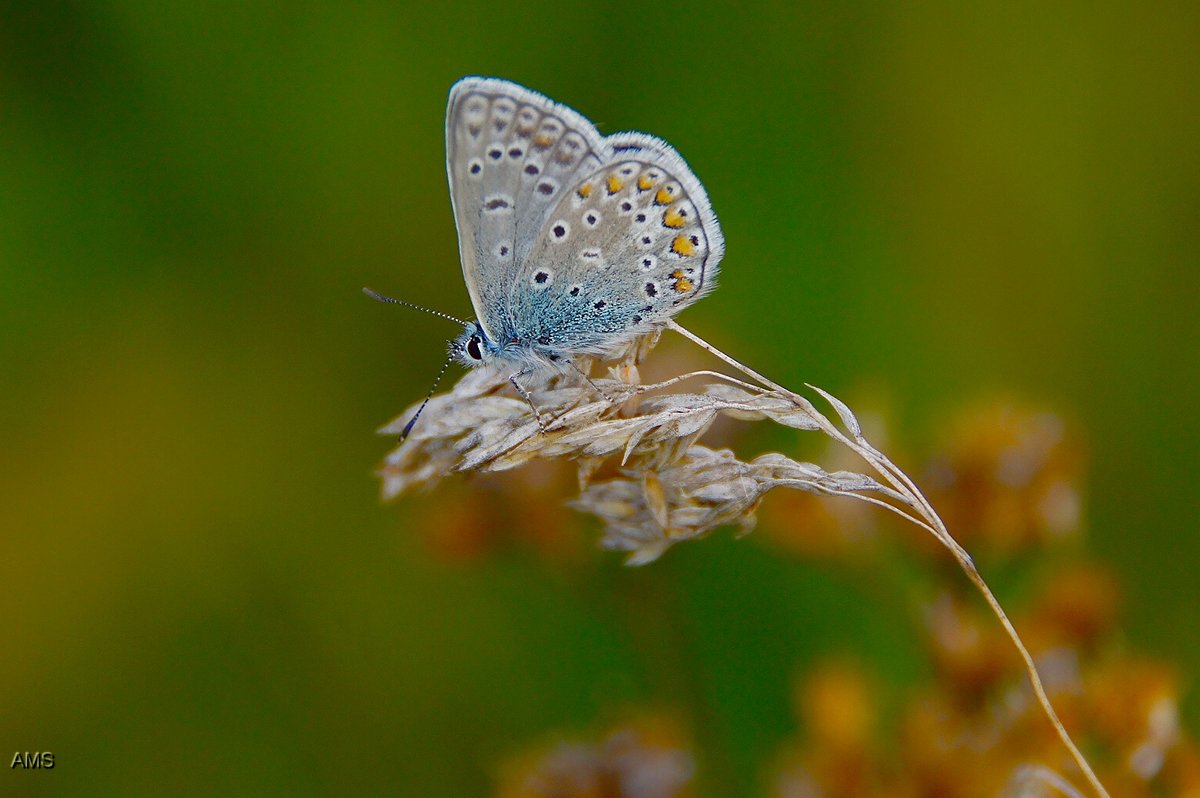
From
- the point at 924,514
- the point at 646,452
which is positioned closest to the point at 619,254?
the point at 646,452

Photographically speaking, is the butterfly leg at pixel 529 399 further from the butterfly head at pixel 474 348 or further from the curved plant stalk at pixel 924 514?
the curved plant stalk at pixel 924 514

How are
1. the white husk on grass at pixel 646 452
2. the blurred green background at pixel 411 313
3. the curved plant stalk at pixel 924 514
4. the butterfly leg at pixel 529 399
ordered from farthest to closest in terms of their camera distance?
the blurred green background at pixel 411 313
the butterfly leg at pixel 529 399
the white husk on grass at pixel 646 452
the curved plant stalk at pixel 924 514

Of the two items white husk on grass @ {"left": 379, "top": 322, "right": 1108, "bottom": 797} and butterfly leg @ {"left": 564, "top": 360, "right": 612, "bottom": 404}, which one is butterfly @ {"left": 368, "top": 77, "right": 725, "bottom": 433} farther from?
white husk on grass @ {"left": 379, "top": 322, "right": 1108, "bottom": 797}

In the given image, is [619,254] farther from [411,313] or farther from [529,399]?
[411,313]

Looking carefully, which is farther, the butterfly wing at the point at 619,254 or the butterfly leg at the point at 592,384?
the butterfly wing at the point at 619,254

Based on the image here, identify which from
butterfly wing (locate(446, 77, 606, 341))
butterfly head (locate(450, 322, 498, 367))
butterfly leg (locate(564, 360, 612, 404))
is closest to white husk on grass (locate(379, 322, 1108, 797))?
butterfly leg (locate(564, 360, 612, 404))

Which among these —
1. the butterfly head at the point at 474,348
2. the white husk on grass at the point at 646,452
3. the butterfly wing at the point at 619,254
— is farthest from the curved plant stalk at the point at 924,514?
the butterfly head at the point at 474,348

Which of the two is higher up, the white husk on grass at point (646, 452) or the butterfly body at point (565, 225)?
the butterfly body at point (565, 225)
